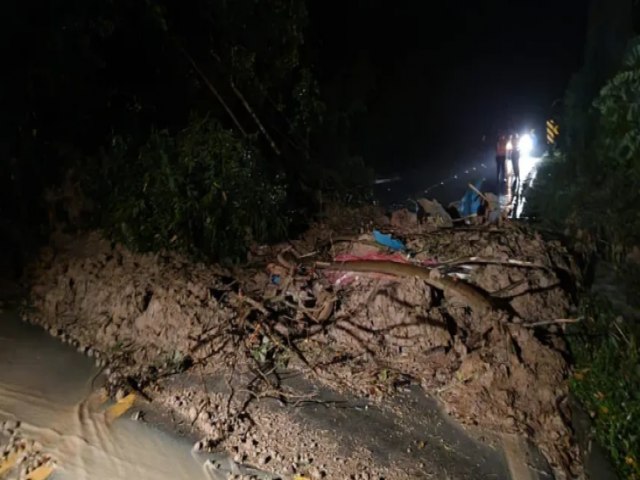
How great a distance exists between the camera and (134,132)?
730 centimetres

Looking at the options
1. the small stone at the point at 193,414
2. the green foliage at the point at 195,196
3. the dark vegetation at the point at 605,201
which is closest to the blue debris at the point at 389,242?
the green foliage at the point at 195,196

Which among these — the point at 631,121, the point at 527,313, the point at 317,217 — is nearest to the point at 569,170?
the point at 631,121

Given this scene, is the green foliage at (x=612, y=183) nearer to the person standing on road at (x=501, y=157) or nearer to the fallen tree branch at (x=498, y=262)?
the fallen tree branch at (x=498, y=262)

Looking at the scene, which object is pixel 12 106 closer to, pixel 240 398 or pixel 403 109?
pixel 240 398

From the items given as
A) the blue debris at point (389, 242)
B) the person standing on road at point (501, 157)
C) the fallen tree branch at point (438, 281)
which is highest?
the person standing on road at point (501, 157)

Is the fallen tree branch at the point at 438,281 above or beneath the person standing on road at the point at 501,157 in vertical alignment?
beneath

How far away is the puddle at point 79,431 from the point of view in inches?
124

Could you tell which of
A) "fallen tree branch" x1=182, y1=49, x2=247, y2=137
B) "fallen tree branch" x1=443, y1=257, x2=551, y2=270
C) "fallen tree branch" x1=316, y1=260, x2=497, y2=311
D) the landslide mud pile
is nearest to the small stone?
the landslide mud pile

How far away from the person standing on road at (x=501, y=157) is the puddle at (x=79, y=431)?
33.3ft

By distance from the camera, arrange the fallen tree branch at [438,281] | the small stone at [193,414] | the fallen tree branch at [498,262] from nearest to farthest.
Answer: the small stone at [193,414] → the fallen tree branch at [438,281] → the fallen tree branch at [498,262]

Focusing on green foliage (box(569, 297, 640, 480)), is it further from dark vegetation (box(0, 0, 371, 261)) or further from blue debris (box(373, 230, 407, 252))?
dark vegetation (box(0, 0, 371, 261))

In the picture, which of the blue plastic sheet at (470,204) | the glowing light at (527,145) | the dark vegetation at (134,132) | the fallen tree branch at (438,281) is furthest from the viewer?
the glowing light at (527,145)

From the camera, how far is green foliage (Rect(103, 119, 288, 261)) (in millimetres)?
6023

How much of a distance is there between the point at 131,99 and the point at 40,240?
2485mm
